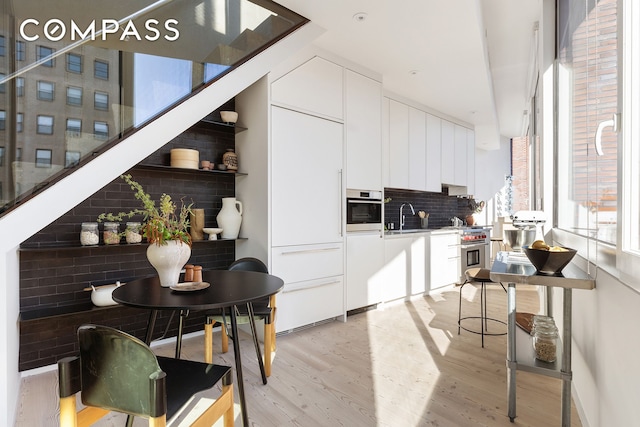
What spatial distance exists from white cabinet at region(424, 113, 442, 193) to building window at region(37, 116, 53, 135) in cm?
463

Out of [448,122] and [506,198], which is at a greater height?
[448,122]

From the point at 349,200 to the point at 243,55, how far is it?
1.78 metres

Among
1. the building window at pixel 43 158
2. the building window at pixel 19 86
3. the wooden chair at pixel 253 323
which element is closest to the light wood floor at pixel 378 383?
the wooden chair at pixel 253 323

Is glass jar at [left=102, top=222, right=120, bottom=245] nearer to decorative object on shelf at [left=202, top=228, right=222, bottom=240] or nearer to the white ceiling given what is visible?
decorative object on shelf at [left=202, top=228, right=222, bottom=240]

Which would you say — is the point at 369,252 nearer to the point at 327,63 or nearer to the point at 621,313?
the point at 327,63

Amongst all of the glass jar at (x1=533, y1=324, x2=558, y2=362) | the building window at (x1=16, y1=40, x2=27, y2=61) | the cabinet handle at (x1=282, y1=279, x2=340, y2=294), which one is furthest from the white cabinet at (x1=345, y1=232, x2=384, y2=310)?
the building window at (x1=16, y1=40, x2=27, y2=61)

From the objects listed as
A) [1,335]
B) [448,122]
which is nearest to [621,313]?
[1,335]

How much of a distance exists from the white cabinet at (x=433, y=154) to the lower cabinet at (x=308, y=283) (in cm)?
248

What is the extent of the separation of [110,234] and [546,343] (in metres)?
3.00

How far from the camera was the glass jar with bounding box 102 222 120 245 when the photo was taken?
2.61 m

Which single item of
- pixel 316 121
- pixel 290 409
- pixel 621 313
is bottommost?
pixel 290 409

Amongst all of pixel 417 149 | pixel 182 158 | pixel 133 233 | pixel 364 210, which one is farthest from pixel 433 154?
pixel 133 233

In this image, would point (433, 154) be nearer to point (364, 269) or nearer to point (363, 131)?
point (363, 131)

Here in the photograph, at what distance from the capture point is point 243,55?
9.34 feet
